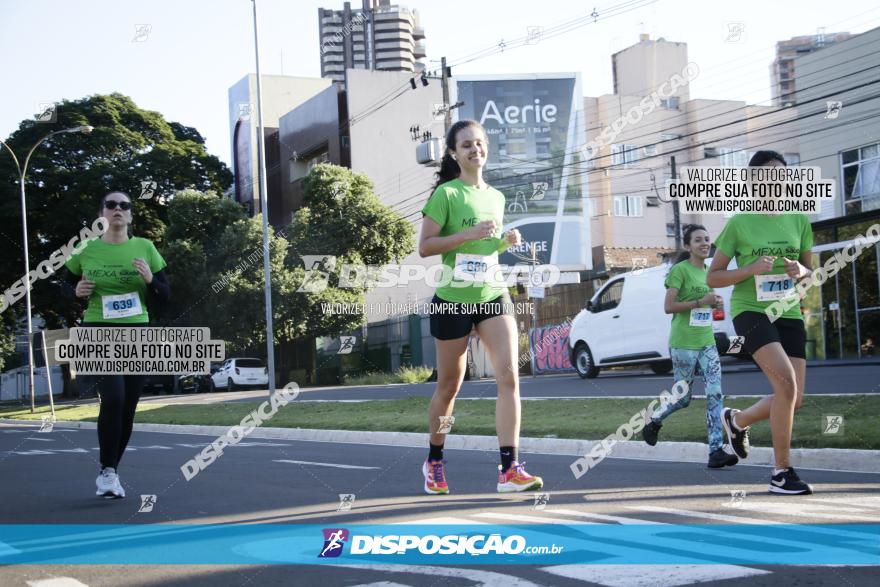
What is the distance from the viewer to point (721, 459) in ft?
26.2

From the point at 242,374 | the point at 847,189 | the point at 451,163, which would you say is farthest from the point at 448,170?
the point at 242,374

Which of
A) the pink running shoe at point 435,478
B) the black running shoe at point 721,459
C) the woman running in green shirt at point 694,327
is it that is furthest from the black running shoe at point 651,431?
the pink running shoe at point 435,478

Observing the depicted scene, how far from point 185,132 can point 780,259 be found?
4911cm

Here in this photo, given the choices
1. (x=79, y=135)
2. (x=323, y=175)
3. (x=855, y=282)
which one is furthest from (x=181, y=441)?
(x=79, y=135)

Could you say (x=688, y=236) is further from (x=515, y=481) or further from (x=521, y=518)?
(x=521, y=518)

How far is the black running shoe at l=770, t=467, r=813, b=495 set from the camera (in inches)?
249

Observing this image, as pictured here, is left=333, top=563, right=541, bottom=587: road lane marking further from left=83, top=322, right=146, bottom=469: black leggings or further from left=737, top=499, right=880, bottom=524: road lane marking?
left=83, top=322, right=146, bottom=469: black leggings

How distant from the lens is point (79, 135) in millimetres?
47219

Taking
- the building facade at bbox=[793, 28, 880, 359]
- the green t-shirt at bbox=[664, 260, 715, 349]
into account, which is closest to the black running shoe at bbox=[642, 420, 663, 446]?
the green t-shirt at bbox=[664, 260, 715, 349]

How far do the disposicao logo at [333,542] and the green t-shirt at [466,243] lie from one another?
153 cm

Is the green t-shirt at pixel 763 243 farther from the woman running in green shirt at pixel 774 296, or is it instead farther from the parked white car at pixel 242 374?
the parked white car at pixel 242 374

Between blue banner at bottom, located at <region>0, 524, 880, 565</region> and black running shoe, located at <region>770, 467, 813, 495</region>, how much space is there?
3.83 feet

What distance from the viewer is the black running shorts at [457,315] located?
6.16 metres

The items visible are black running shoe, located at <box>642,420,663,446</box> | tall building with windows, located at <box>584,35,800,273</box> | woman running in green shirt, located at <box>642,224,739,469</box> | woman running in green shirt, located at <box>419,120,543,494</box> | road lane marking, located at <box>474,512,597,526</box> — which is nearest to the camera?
road lane marking, located at <box>474,512,597,526</box>
